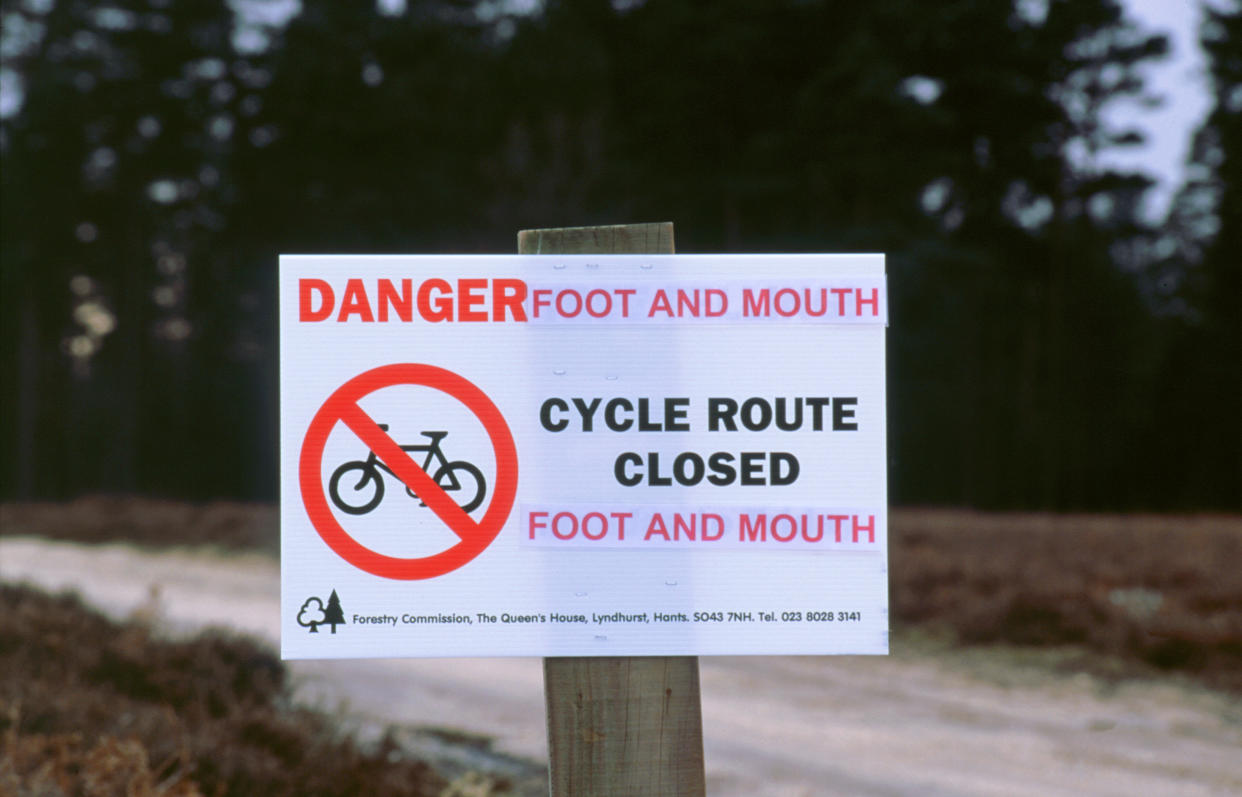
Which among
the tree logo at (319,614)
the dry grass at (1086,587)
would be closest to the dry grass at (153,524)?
the dry grass at (1086,587)

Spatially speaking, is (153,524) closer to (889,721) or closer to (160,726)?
(889,721)

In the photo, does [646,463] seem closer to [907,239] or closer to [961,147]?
[907,239]

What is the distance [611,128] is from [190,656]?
21.2m

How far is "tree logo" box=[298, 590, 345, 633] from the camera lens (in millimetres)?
2424

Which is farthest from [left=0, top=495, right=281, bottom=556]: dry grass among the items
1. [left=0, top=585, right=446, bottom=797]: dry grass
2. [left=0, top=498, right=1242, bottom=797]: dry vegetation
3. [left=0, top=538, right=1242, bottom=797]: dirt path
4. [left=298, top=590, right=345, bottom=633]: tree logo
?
[left=298, top=590, right=345, bottom=633]: tree logo

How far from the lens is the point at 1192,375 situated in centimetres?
3142

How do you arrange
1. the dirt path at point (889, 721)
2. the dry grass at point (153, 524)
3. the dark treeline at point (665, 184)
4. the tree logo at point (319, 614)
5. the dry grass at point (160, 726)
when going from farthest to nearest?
the dark treeline at point (665, 184), the dry grass at point (153, 524), the dirt path at point (889, 721), the dry grass at point (160, 726), the tree logo at point (319, 614)

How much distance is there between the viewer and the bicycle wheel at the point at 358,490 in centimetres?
245

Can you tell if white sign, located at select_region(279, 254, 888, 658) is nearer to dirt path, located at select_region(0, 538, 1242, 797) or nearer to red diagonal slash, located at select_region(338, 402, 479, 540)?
red diagonal slash, located at select_region(338, 402, 479, 540)

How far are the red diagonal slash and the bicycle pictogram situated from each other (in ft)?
0.04

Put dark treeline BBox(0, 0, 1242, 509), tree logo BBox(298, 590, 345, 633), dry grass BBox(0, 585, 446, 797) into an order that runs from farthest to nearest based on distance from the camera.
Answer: dark treeline BBox(0, 0, 1242, 509)
dry grass BBox(0, 585, 446, 797)
tree logo BBox(298, 590, 345, 633)

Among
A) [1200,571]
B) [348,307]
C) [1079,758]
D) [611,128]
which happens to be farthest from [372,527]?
[611,128]

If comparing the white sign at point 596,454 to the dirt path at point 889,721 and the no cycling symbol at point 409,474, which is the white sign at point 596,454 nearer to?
the no cycling symbol at point 409,474

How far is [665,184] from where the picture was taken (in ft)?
90.7
